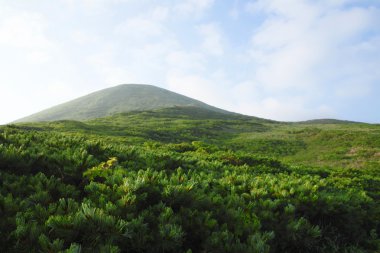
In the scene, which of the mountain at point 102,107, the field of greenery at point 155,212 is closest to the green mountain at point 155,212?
the field of greenery at point 155,212

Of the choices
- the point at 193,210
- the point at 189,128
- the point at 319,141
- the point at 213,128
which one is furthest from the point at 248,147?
the point at 193,210

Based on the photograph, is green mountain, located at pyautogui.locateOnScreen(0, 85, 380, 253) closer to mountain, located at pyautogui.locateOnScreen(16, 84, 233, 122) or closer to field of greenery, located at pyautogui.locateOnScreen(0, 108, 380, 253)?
field of greenery, located at pyautogui.locateOnScreen(0, 108, 380, 253)

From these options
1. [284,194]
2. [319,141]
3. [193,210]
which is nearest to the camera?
[193,210]

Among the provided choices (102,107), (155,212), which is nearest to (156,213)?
(155,212)

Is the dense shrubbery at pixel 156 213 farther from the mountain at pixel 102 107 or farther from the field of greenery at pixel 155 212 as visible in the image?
the mountain at pixel 102 107

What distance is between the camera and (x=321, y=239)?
6688mm

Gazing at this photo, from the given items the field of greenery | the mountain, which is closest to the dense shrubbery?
the field of greenery

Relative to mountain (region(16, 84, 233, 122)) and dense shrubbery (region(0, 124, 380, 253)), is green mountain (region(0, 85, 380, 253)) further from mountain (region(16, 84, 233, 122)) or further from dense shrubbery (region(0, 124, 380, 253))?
Result: mountain (region(16, 84, 233, 122))

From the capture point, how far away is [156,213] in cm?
559

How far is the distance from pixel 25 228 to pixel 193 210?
112 inches

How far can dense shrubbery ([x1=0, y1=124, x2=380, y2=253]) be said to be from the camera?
4.56 meters

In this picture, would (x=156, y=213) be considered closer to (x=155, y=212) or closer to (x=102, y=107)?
(x=155, y=212)

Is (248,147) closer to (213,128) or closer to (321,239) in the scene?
(213,128)

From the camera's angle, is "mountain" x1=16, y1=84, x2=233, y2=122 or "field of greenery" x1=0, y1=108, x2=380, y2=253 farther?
"mountain" x1=16, y1=84, x2=233, y2=122
